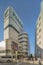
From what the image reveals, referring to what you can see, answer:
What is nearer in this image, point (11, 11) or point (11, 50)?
point (11, 50)

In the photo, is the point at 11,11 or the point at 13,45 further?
the point at 11,11

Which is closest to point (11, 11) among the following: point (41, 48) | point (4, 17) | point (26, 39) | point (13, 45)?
point (4, 17)

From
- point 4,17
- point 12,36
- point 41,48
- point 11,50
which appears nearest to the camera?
point 41,48

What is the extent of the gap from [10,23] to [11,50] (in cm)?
6120

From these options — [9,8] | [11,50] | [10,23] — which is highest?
[9,8]

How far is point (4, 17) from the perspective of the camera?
7077 inches

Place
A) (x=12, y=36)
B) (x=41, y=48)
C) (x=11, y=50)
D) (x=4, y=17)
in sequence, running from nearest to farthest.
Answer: (x=41, y=48)
(x=11, y=50)
(x=12, y=36)
(x=4, y=17)

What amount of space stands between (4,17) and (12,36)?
22.9 m

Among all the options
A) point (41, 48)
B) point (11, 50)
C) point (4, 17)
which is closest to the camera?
point (41, 48)

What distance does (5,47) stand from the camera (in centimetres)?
10912

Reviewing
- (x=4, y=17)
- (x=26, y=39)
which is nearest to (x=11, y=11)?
(x=4, y=17)

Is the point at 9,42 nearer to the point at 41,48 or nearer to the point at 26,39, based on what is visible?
the point at 41,48

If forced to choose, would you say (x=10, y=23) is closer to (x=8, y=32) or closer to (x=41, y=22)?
(x=8, y=32)

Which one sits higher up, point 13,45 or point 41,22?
point 41,22
